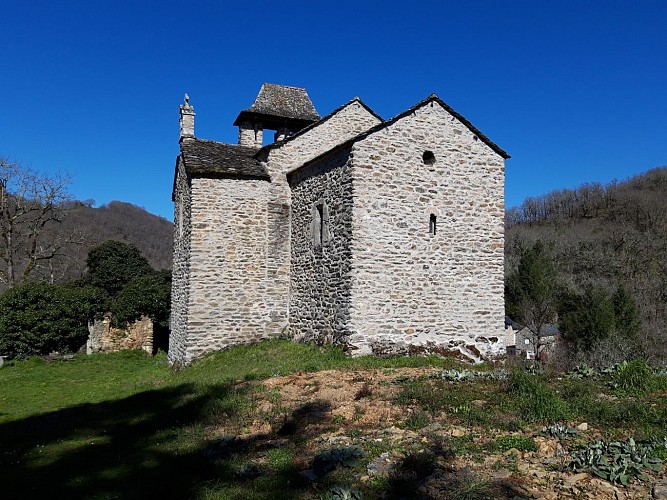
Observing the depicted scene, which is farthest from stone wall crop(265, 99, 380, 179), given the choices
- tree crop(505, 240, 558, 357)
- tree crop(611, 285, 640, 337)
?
tree crop(505, 240, 558, 357)

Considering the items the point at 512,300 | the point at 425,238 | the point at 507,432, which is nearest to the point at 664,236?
the point at 512,300

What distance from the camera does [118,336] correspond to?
2191 centimetres

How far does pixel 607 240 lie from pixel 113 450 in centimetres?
6298

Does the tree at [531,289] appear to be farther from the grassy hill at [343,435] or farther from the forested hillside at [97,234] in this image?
the grassy hill at [343,435]

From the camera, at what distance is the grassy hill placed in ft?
17.4

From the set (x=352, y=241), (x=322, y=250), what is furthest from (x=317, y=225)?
(x=352, y=241)

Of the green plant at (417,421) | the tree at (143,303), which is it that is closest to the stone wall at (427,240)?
the green plant at (417,421)

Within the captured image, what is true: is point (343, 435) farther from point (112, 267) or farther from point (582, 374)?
point (112, 267)

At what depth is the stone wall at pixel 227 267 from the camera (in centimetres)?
1534

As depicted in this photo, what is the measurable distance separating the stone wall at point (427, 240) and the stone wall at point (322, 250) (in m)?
0.45

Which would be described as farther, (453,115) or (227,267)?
(227,267)

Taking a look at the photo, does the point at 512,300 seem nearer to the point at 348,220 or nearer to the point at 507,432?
the point at 348,220

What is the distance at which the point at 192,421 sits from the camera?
8.43 m

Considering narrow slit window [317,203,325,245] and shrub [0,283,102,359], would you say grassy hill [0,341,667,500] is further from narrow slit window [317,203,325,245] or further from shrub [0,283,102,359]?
shrub [0,283,102,359]
